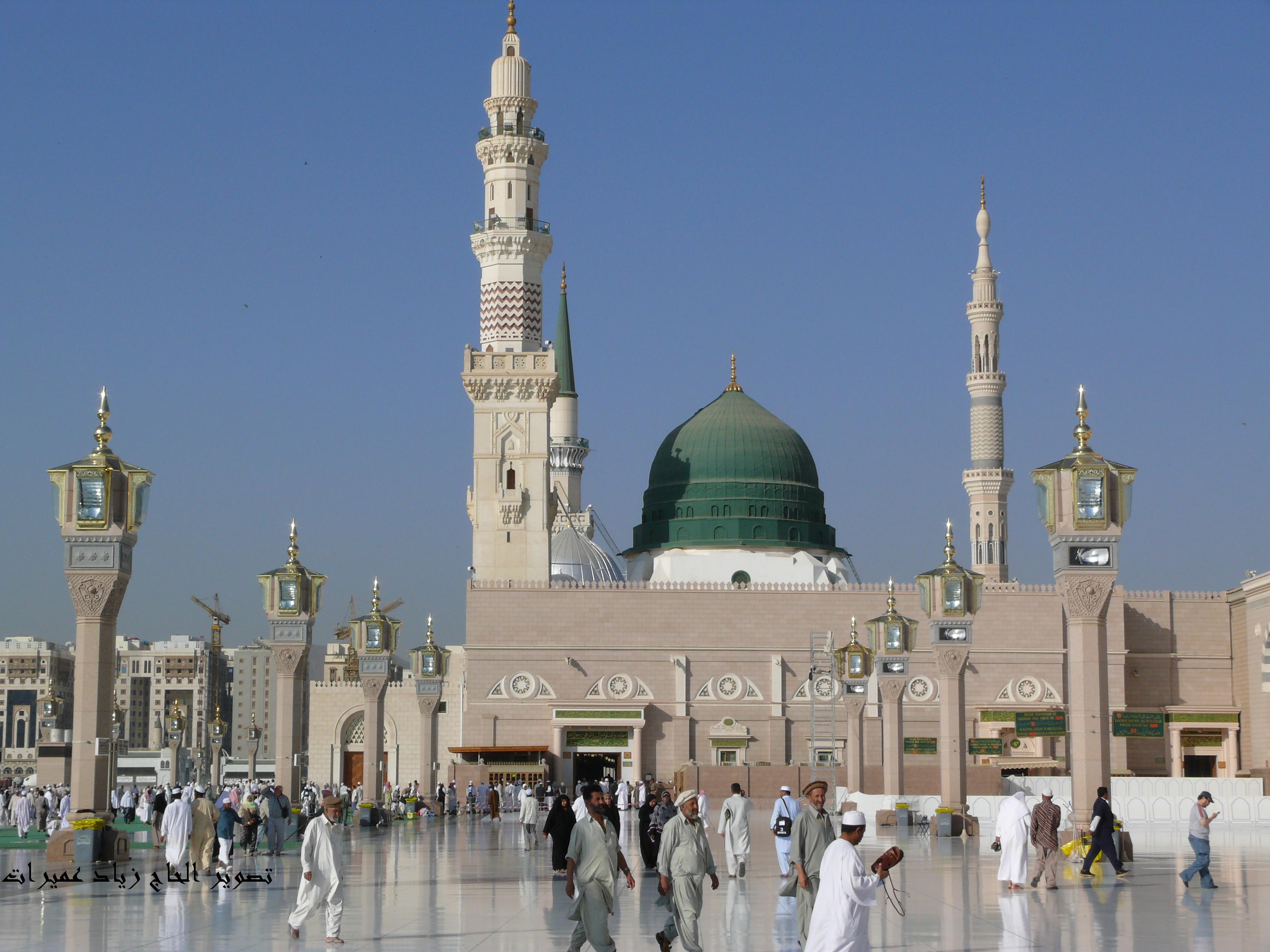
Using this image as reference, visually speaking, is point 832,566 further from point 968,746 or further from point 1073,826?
point 1073,826

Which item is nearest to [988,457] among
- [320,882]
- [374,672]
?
[374,672]

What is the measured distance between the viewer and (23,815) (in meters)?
26.7

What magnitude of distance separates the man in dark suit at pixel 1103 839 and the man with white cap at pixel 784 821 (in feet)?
8.26

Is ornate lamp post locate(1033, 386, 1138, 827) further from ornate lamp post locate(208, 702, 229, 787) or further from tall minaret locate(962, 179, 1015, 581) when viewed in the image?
ornate lamp post locate(208, 702, 229, 787)

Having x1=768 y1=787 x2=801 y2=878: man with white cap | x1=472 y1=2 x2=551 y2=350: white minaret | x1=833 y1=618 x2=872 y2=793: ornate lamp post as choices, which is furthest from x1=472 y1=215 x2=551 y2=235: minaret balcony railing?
x1=768 y1=787 x2=801 y2=878: man with white cap

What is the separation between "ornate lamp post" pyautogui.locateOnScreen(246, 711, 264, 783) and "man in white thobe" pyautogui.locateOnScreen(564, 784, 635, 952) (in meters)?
43.6

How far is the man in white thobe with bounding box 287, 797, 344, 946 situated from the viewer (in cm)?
1047

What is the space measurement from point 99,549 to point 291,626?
7.54 m

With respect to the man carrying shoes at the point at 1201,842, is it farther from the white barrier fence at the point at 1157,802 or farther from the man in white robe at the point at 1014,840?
the white barrier fence at the point at 1157,802

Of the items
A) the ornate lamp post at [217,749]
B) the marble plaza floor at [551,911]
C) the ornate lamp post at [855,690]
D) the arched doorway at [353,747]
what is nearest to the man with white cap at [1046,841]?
the marble plaza floor at [551,911]

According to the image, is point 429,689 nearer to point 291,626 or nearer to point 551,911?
point 291,626

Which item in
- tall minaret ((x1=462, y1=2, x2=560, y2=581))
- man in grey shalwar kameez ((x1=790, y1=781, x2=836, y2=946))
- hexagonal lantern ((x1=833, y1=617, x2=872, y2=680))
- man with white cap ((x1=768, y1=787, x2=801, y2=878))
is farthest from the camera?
tall minaret ((x1=462, y1=2, x2=560, y2=581))

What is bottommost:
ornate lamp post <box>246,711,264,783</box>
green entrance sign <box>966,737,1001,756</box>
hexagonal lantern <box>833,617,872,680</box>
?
ornate lamp post <box>246,711,264,783</box>

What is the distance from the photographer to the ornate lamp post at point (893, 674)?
2869 centimetres
